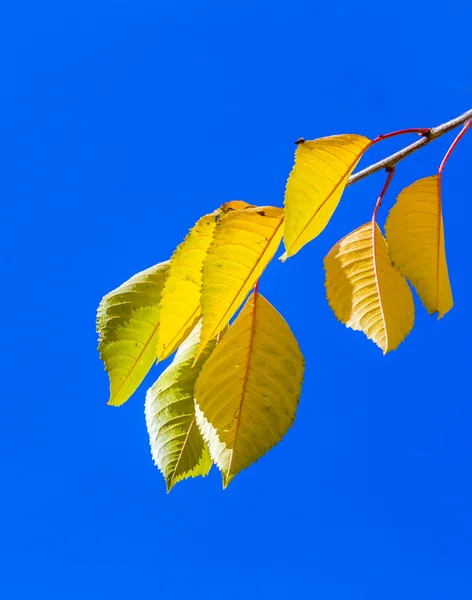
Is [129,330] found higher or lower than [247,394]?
higher

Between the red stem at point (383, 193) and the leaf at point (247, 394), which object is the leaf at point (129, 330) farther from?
the red stem at point (383, 193)

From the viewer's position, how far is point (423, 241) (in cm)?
78

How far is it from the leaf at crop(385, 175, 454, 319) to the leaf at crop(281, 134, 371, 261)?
0.09 metres

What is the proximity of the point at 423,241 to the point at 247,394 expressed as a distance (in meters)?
0.28

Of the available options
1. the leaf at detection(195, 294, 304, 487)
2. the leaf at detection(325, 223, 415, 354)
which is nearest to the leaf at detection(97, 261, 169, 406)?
the leaf at detection(195, 294, 304, 487)

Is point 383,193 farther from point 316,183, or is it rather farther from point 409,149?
point 316,183

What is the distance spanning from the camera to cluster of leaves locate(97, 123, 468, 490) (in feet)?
2.34

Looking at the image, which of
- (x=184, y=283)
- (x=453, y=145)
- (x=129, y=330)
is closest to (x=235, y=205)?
(x=184, y=283)

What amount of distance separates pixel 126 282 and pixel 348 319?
318 mm

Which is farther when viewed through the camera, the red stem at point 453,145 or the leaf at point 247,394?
the red stem at point 453,145

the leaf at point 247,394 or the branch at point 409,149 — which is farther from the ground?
the branch at point 409,149

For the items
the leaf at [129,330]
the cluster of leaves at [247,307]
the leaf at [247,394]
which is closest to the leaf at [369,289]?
the cluster of leaves at [247,307]

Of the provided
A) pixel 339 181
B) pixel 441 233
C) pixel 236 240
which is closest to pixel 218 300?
pixel 236 240

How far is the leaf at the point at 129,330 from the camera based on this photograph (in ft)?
2.85
